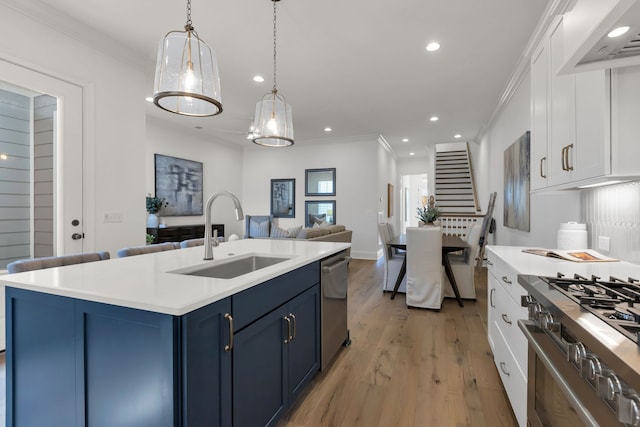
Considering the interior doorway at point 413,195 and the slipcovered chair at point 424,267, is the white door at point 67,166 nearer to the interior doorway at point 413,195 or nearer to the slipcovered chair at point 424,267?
the slipcovered chair at point 424,267

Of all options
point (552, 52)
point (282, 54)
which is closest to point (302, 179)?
point (282, 54)

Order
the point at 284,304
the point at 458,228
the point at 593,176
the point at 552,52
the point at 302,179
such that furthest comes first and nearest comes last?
the point at 302,179 < the point at 458,228 < the point at 552,52 < the point at 284,304 < the point at 593,176

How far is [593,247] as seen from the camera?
1.96 m

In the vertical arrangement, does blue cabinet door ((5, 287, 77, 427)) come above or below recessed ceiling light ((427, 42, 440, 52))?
below

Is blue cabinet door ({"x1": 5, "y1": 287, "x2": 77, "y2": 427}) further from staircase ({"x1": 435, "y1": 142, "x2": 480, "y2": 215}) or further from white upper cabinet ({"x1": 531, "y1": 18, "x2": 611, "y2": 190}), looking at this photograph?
staircase ({"x1": 435, "y1": 142, "x2": 480, "y2": 215})

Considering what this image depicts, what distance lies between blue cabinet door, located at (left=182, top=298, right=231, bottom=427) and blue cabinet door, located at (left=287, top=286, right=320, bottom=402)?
51cm

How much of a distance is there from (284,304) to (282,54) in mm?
2897

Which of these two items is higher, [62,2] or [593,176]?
[62,2]

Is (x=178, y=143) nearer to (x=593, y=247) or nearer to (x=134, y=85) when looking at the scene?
(x=134, y=85)

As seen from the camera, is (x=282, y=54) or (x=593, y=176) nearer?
(x=593, y=176)

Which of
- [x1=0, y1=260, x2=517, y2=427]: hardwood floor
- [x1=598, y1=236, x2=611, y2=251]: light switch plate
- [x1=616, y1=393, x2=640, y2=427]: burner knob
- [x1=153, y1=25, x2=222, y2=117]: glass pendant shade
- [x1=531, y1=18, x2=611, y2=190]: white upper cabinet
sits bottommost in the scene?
[x1=0, y1=260, x2=517, y2=427]: hardwood floor

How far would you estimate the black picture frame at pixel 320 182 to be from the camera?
7.30 m

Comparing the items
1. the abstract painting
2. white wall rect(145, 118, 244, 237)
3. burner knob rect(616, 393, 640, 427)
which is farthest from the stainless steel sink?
white wall rect(145, 118, 244, 237)

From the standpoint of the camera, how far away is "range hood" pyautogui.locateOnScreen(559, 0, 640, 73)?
35.2 inches
